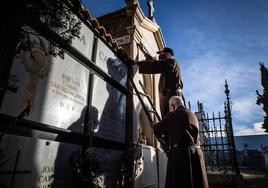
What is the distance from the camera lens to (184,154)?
3789 millimetres

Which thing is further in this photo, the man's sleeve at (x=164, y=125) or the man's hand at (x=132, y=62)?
the man's hand at (x=132, y=62)

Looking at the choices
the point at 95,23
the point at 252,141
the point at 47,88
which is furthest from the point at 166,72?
Result: the point at 252,141

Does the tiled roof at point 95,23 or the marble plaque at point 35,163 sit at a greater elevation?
the tiled roof at point 95,23

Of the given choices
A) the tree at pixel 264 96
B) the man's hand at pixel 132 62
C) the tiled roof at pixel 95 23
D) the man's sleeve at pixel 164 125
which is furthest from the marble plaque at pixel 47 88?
the tree at pixel 264 96

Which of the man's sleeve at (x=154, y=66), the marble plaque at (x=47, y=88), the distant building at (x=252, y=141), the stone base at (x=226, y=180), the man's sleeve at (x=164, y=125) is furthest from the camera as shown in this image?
the distant building at (x=252, y=141)

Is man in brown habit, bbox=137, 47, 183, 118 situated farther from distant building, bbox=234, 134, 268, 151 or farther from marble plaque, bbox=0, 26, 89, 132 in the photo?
distant building, bbox=234, 134, 268, 151

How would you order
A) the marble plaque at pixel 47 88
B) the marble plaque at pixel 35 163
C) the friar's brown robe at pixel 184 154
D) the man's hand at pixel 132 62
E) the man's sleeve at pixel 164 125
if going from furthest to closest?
1. the man's hand at pixel 132 62
2. the man's sleeve at pixel 164 125
3. the friar's brown robe at pixel 184 154
4. the marble plaque at pixel 47 88
5. the marble plaque at pixel 35 163

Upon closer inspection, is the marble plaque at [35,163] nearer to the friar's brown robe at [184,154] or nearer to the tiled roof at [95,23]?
the friar's brown robe at [184,154]

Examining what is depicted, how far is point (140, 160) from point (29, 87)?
10.4ft

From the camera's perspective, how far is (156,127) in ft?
14.0

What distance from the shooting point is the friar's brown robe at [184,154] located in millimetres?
3688

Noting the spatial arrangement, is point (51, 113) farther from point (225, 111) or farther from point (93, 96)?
point (225, 111)

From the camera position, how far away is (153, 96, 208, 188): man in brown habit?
369 cm

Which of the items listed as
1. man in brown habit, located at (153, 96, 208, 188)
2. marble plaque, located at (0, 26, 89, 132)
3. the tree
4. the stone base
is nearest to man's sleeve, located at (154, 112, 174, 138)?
man in brown habit, located at (153, 96, 208, 188)
